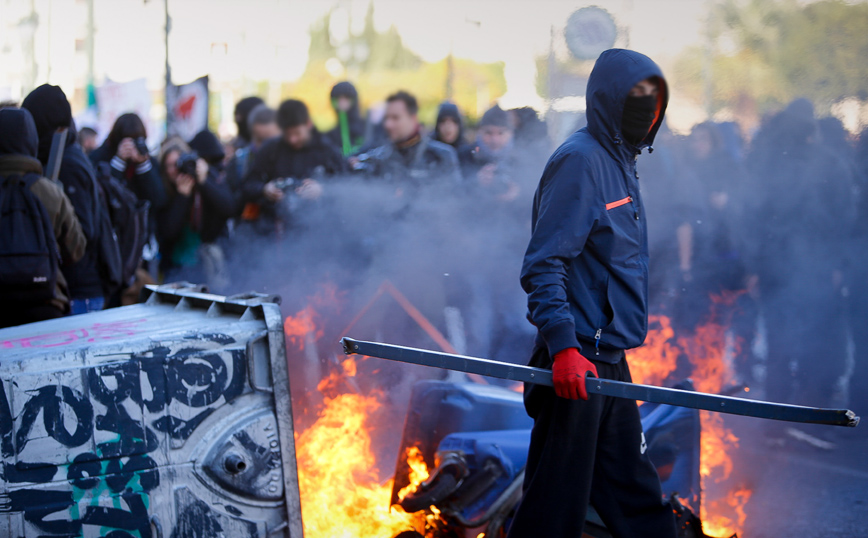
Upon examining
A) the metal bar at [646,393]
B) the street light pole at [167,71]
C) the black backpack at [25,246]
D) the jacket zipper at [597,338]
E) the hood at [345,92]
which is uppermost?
the street light pole at [167,71]

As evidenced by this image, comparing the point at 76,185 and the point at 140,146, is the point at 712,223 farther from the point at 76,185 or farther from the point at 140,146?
the point at 140,146

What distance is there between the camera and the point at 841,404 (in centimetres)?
447

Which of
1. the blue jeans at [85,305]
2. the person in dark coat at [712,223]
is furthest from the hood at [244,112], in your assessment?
the person in dark coat at [712,223]

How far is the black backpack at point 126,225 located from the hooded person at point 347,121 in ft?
5.49

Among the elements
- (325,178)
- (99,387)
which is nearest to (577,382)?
(99,387)

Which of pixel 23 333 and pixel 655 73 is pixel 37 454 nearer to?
pixel 23 333

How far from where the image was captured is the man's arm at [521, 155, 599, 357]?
79.6 inches

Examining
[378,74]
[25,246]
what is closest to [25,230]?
[25,246]

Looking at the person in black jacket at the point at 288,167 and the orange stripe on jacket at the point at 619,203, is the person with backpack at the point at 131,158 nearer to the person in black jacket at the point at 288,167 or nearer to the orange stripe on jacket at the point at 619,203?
the person in black jacket at the point at 288,167

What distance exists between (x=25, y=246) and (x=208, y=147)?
3.33 metres

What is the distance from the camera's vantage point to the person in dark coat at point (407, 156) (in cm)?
555

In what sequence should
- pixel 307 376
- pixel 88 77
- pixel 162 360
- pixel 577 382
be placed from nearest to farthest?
1. pixel 577 382
2. pixel 162 360
3. pixel 307 376
4. pixel 88 77

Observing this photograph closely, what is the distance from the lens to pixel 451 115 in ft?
18.7

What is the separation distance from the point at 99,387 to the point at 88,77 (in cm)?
637
